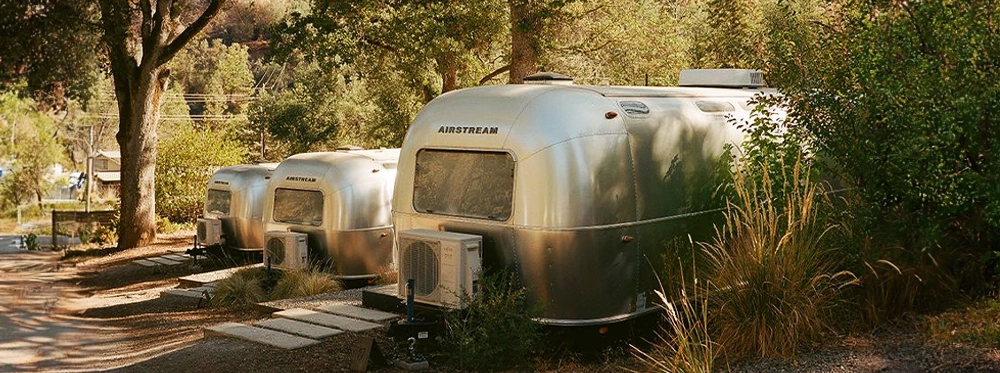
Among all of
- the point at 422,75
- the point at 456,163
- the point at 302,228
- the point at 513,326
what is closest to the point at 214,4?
the point at 422,75

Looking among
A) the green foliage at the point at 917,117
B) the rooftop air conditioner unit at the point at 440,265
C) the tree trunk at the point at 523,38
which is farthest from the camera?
the tree trunk at the point at 523,38

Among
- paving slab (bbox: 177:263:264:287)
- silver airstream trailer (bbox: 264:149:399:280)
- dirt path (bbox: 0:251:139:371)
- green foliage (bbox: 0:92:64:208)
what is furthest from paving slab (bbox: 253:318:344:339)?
green foliage (bbox: 0:92:64:208)

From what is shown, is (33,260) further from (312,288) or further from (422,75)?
(312,288)

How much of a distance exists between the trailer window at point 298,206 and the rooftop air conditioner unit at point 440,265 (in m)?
4.73

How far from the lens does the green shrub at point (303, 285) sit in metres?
11.9

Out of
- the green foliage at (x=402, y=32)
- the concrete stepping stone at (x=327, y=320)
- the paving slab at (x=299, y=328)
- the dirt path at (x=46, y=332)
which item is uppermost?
the green foliage at (x=402, y=32)

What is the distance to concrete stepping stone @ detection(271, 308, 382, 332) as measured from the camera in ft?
29.7

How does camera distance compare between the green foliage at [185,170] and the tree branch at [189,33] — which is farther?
the green foliage at [185,170]

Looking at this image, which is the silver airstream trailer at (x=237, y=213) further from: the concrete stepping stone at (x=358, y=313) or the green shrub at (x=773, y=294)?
the green shrub at (x=773, y=294)

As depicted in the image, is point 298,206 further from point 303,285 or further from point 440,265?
point 440,265

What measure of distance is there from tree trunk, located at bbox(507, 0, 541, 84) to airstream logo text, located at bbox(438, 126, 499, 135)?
8.16 metres

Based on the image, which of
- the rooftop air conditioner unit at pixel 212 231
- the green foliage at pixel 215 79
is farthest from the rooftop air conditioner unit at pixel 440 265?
the green foliage at pixel 215 79

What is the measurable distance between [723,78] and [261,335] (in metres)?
5.52

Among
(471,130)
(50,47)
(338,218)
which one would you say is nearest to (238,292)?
(338,218)
